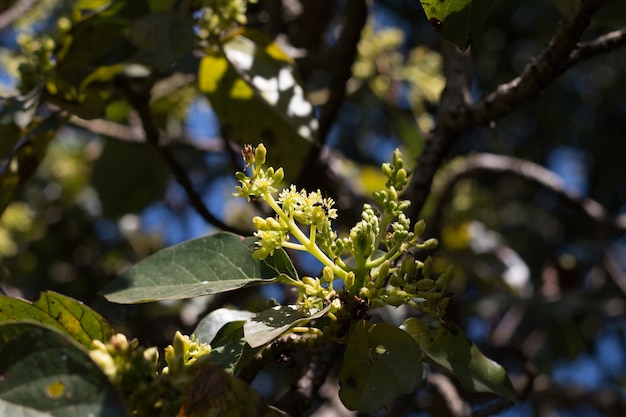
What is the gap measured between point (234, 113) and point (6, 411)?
1.23 meters

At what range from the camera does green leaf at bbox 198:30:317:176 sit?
164 centimetres

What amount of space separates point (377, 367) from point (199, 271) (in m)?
0.31

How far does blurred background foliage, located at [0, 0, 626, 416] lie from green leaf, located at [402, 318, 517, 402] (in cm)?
44

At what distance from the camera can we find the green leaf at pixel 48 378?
752 millimetres

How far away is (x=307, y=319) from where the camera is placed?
3.11 feet

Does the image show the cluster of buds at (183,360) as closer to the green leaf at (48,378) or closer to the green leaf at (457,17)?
A: the green leaf at (48,378)

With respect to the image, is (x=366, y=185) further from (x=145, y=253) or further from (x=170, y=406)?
(x=170, y=406)

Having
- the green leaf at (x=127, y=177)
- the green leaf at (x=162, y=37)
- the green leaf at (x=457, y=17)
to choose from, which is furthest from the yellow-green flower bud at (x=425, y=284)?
the green leaf at (x=127, y=177)

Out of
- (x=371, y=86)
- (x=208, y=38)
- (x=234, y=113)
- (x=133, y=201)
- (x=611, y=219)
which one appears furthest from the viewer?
(x=371, y=86)

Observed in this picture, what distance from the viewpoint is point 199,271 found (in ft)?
3.69

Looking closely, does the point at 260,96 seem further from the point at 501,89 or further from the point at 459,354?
the point at 459,354

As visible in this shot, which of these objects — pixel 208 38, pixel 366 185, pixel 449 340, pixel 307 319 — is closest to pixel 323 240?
pixel 307 319

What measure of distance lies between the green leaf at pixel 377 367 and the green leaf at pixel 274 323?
0.08m

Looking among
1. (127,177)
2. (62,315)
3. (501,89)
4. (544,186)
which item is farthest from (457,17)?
(127,177)
